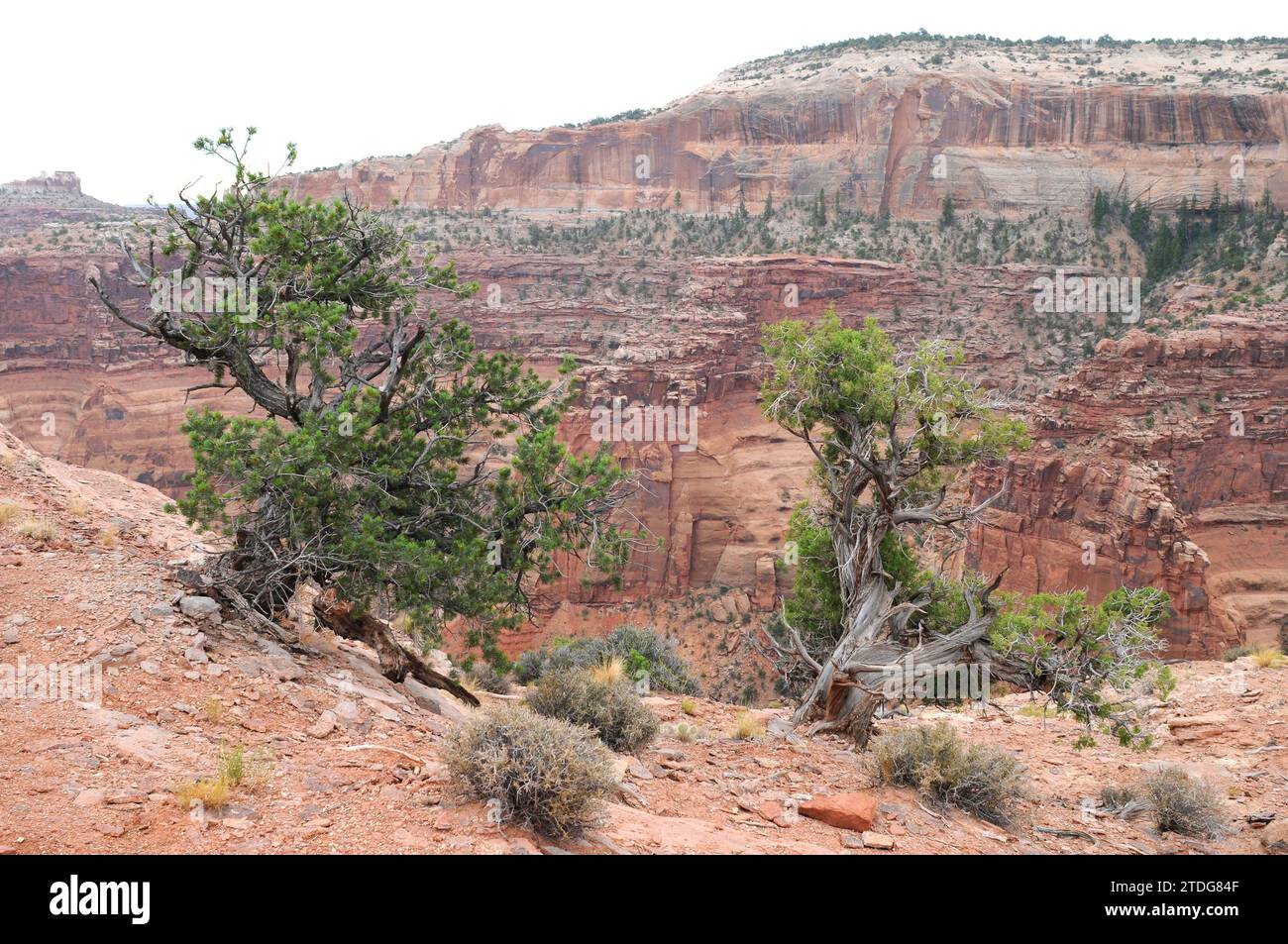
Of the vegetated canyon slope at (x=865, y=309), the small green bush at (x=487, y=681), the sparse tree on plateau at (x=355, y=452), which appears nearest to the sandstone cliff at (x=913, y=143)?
the vegetated canyon slope at (x=865, y=309)

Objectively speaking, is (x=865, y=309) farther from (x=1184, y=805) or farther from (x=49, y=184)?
(x=49, y=184)

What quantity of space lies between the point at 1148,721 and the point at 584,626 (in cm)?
2724

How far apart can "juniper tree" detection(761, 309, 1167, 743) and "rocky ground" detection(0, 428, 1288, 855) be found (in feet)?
4.29

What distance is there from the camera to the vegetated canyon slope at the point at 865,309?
31.8m

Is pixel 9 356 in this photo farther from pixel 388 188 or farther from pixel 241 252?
pixel 241 252

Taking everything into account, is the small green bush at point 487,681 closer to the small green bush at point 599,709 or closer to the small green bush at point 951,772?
the small green bush at point 599,709

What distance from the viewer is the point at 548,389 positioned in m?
11.5

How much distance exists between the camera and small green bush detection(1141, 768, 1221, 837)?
9188 mm

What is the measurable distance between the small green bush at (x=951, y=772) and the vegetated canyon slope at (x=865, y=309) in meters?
8.69

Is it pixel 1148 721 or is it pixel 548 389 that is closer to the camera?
pixel 548 389

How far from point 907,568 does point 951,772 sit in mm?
5031

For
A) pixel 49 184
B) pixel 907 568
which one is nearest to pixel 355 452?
pixel 907 568

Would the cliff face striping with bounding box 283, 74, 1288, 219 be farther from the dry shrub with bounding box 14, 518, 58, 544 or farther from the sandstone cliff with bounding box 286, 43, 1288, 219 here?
the dry shrub with bounding box 14, 518, 58, 544

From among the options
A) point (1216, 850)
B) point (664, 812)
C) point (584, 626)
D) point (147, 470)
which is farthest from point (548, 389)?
point (147, 470)
